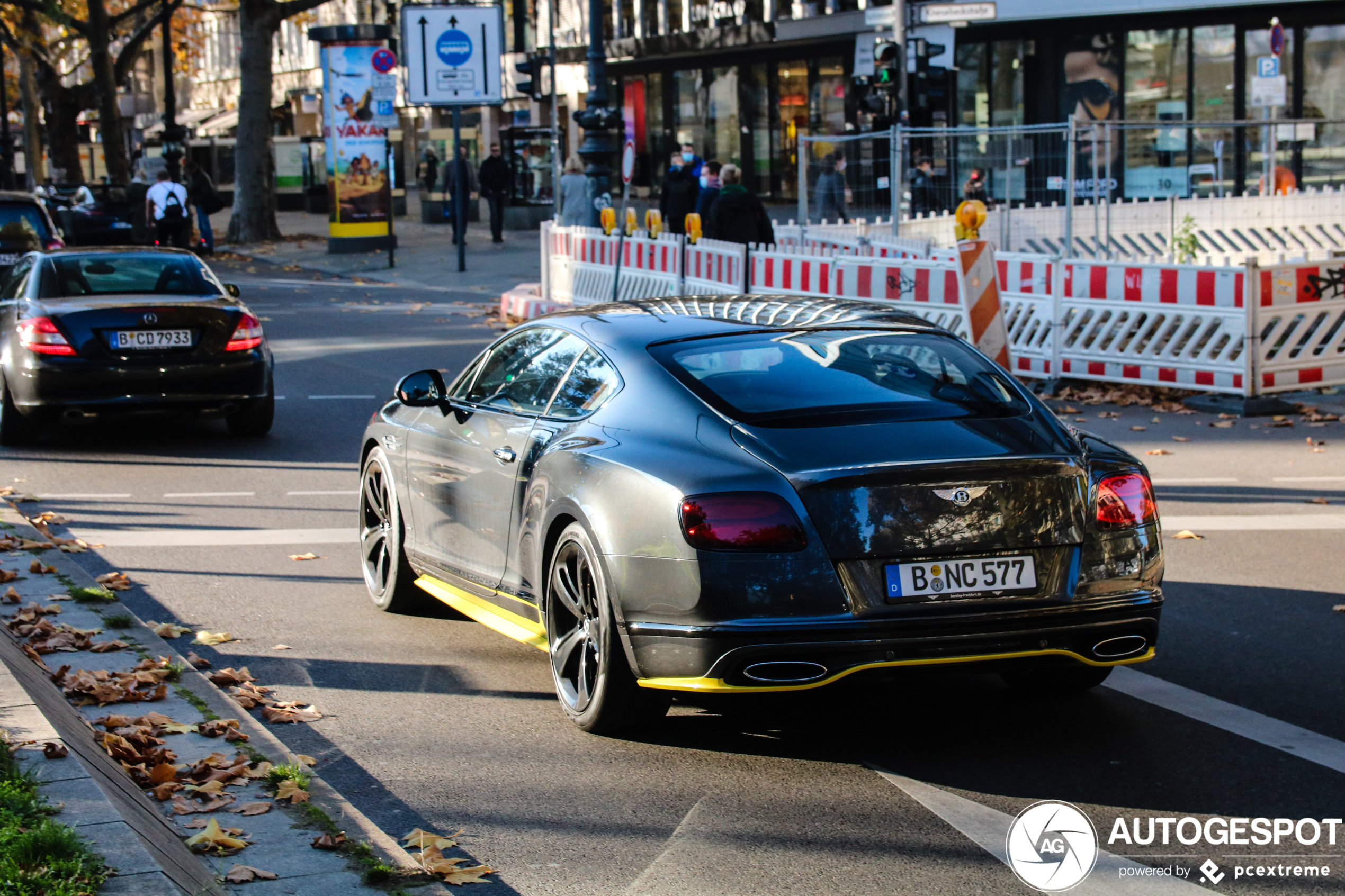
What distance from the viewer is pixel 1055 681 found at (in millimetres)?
5832

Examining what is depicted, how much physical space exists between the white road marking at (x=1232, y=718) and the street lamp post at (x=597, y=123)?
1889 centimetres

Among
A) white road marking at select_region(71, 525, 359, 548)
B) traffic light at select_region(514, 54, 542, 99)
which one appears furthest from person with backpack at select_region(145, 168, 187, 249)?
white road marking at select_region(71, 525, 359, 548)

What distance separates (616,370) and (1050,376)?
994 centimetres

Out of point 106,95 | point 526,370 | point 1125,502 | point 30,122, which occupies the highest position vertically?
point 30,122

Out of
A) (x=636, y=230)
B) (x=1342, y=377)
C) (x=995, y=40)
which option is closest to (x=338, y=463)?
(x=1342, y=377)

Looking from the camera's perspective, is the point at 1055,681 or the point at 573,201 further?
the point at 573,201

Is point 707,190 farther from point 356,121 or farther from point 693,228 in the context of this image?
point 356,121

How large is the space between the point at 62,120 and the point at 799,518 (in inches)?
2063

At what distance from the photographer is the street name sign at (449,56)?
94.7 ft

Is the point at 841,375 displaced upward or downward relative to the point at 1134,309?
upward

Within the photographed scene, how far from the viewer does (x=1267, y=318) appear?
13.6 m

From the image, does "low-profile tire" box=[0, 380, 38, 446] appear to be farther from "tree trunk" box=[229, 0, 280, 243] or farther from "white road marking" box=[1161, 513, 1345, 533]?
"tree trunk" box=[229, 0, 280, 243]

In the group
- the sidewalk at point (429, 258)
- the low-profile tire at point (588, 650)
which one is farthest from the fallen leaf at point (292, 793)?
the sidewalk at point (429, 258)

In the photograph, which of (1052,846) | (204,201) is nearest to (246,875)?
(1052,846)
